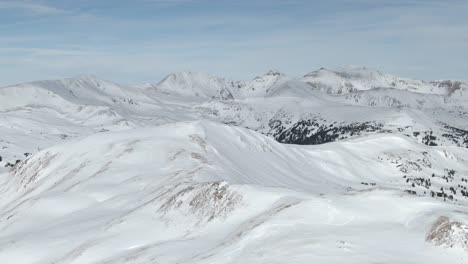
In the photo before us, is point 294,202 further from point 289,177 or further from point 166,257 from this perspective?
point 289,177

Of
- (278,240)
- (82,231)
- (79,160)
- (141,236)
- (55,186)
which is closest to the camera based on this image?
(278,240)

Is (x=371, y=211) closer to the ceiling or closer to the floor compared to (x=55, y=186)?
closer to the ceiling

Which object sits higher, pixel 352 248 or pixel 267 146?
pixel 352 248

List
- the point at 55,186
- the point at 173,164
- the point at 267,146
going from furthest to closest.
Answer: the point at 267,146 → the point at 55,186 → the point at 173,164

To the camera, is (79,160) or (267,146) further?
(267,146)

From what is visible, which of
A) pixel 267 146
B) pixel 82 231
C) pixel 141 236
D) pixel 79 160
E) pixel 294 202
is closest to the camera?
pixel 294 202

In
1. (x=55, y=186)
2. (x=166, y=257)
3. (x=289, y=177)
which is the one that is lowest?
(x=289, y=177)

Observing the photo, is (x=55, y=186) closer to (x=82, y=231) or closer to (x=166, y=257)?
(x=82, y=231)

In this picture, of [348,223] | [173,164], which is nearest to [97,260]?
[348,223]

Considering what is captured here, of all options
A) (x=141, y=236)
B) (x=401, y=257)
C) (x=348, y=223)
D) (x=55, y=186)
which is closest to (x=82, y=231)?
(x=141, y=236)
